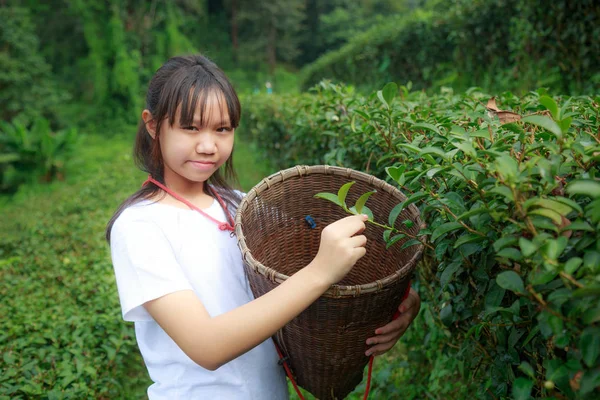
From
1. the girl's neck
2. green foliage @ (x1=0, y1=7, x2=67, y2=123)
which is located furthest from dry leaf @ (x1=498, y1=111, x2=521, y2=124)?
green foliage @ (x1=0, y1=7, x2=67, y2=123)

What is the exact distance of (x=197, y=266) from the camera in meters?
1.24

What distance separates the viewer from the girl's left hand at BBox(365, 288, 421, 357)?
1120mm

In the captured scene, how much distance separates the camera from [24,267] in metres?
3.55

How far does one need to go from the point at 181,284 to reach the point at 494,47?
4380 millimetres

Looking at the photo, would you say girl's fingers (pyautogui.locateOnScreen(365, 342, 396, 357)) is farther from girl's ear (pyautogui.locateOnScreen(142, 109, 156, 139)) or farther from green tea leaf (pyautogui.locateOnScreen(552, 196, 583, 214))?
girl's ear (pyautogui.locateOnScreen(142, 109, 156, 139))

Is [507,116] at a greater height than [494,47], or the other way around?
[507,116]

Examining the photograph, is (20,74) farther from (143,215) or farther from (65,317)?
(143,215)

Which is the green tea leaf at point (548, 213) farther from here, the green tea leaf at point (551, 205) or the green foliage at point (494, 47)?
the green foliage at point (494, 47)

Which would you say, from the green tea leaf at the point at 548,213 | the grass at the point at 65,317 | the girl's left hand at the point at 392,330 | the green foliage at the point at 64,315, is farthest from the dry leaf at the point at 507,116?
the green foliage at the point at 64,315

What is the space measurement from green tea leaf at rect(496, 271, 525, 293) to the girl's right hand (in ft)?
1.08

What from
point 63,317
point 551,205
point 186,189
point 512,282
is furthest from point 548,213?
point 63,317

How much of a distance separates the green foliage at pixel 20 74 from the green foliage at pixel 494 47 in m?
7.28

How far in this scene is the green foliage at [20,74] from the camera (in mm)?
9508

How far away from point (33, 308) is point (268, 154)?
2851 mm
